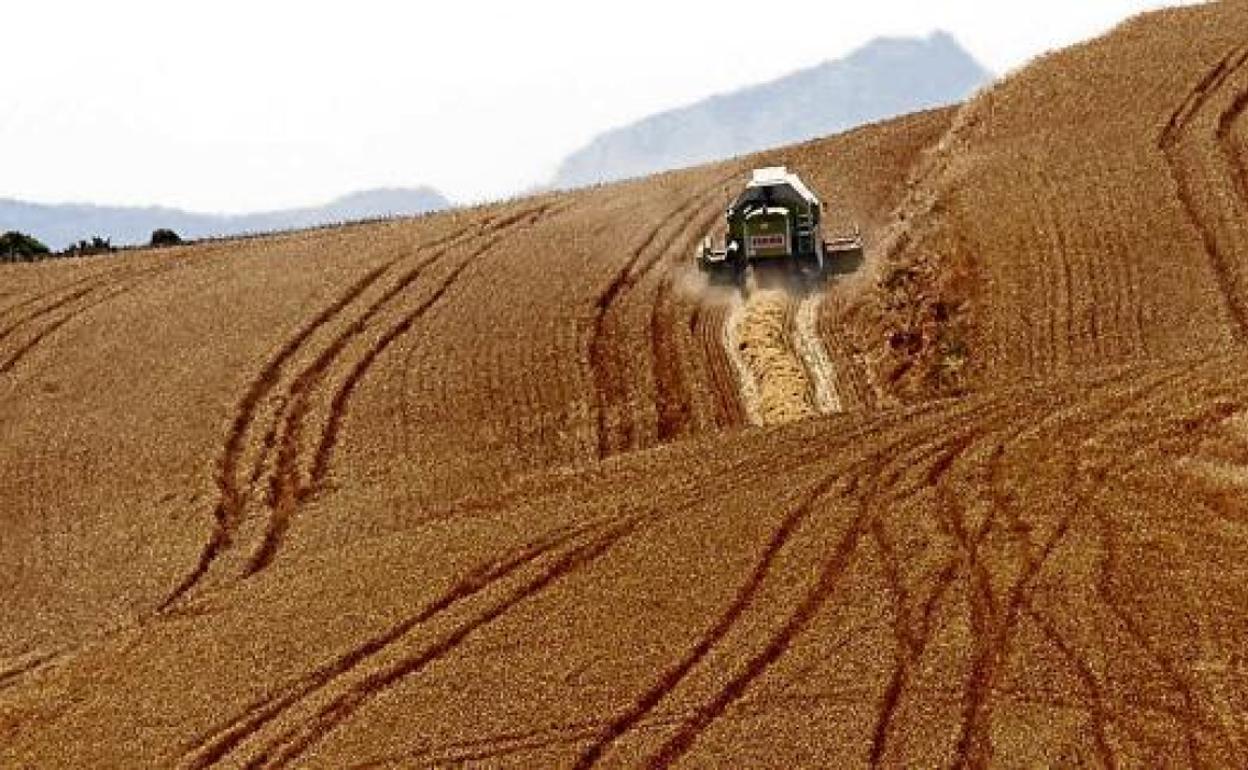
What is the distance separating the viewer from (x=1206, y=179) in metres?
30.4

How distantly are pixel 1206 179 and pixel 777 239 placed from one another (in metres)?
9.91

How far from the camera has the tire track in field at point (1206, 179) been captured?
87.0ft

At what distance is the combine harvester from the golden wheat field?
1069 millimetres

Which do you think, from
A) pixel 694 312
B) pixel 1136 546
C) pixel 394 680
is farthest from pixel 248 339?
pixel 1136 546

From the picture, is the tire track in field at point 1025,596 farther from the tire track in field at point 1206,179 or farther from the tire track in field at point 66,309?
the tire track in field at point 66,309

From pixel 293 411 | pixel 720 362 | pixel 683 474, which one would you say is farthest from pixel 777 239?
pixel 683 474

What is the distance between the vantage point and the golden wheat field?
14516 millimetres

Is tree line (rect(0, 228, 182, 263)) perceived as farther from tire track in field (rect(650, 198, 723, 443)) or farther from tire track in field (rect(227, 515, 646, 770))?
tire track in field (rect(227, 515, 646, 770))

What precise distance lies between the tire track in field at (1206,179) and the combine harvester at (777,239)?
7681 millimetres

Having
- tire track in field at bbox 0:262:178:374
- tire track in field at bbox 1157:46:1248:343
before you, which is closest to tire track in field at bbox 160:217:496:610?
tire track in field at bbox 0:262:178:374

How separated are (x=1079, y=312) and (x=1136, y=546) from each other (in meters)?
12.5

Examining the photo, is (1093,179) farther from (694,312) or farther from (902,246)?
(694,312)

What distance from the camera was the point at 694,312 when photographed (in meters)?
32.0

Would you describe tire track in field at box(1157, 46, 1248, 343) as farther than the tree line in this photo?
No
